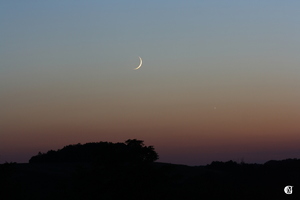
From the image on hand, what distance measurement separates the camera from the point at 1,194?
31.3m

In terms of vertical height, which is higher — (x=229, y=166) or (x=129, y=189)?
(x=229, y=166)

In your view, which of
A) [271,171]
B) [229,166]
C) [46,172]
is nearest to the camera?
[46,172]

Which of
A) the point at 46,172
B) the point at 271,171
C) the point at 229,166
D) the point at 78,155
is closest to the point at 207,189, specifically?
the point at 46,172

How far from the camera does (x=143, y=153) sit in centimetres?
2898

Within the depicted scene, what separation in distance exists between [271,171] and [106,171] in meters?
33.8

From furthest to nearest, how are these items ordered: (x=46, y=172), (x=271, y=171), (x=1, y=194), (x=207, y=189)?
(x=271, y=171) → (x=46, y=172) → (x=207, y=189) → (x=1, y=194)

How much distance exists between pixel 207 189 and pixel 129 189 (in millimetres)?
11526

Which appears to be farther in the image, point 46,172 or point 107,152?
point 46,172

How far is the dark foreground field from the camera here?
28125 mm

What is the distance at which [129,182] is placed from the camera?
28.0 m

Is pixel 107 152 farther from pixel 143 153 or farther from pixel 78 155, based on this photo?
pixel 78 155

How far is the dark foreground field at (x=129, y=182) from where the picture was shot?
28.1 metres

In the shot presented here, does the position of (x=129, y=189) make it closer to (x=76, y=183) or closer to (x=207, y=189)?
(x=76, y=183)

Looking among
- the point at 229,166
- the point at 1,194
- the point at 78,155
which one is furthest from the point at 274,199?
the point at 78,155
